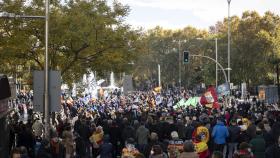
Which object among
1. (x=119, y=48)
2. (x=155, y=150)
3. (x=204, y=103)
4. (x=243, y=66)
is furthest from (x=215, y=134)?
(x=243, y=66)

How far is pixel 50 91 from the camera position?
64.2 ft

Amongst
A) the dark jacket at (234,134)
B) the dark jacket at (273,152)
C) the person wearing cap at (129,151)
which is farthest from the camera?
the dark jacket at (234,134)

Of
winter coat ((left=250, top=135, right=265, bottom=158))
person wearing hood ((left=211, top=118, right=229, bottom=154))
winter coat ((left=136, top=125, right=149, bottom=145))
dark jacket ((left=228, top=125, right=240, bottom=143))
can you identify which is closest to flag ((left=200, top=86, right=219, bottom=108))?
dark jacket ((left=228, top=125, right=240, bottom=143))

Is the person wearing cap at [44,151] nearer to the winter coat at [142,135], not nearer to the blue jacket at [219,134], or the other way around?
the winter coat at [142,135]

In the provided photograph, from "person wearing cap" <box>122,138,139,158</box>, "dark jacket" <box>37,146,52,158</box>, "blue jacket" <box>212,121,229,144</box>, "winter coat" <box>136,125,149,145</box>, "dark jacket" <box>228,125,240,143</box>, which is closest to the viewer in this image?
"person wearing cap" <box>122,138,139,158</box>

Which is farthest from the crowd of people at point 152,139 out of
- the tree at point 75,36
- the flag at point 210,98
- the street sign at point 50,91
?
the flag at point 210,98

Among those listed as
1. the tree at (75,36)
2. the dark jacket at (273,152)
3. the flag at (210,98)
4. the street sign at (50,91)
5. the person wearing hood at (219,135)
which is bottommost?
the person wearing hood at (219,135)

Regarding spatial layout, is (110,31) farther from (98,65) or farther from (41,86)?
(41,86)

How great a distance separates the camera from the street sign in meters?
18.8

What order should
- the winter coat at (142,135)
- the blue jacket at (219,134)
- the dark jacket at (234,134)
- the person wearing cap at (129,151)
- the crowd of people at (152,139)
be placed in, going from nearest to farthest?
the person wearing cap at (129,151) → the crowd of people at (152,139) → the winter coat at (142,135) → the blue jacket at (219,134) → the dark jacket at (234,134)

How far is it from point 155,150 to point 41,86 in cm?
717

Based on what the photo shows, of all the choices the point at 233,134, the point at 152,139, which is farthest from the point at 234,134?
the point at 152,139

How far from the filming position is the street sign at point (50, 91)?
1880cm

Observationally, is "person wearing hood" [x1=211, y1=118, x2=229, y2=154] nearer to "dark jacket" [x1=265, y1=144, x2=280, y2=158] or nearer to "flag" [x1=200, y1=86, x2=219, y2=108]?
"dark jacket" [x1=265, y1=144, x2=280, y2=158]
